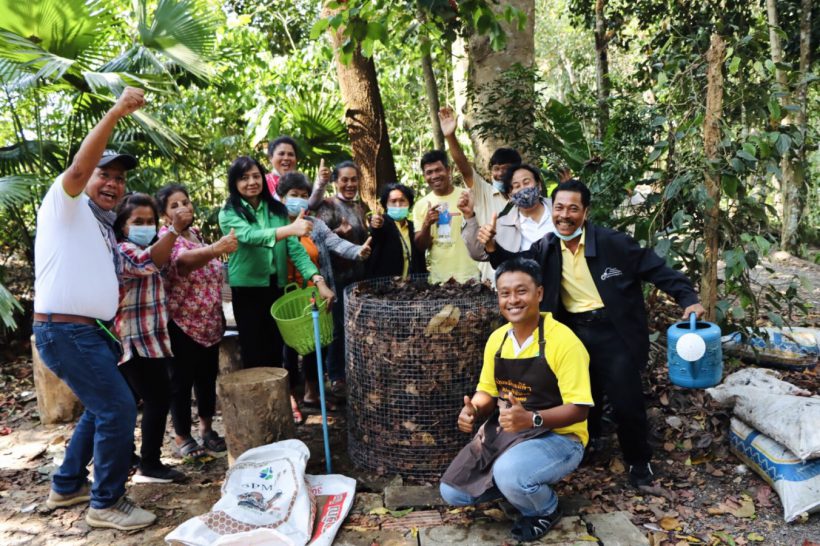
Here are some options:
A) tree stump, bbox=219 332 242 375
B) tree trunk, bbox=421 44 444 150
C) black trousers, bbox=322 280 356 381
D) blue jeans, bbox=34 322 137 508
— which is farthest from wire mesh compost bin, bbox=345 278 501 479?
tree trunk, bbox=421 44 444 150

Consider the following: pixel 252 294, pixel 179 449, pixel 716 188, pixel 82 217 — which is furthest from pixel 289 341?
pixel 716 188

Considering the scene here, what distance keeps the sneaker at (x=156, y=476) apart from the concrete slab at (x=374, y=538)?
48.5 inches

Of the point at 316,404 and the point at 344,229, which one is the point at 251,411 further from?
the point at 344,229

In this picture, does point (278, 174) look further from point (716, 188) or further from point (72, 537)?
point (716, 188)

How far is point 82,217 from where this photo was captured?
287 cm

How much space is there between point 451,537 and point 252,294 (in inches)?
79.3

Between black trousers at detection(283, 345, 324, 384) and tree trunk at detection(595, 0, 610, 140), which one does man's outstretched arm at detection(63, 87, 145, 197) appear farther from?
tree trunk at detection(595, 0, 610, 140)

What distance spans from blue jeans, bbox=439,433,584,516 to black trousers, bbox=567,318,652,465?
54cm

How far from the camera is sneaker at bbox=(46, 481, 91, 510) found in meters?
3.42

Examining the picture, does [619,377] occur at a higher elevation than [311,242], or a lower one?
lower

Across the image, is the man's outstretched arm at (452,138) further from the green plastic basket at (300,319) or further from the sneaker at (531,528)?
the sneaker at (531,528)

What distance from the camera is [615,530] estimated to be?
2.99m

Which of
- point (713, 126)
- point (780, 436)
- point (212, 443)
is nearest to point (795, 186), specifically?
point (713, 126)

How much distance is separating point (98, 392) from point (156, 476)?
3.10ft
